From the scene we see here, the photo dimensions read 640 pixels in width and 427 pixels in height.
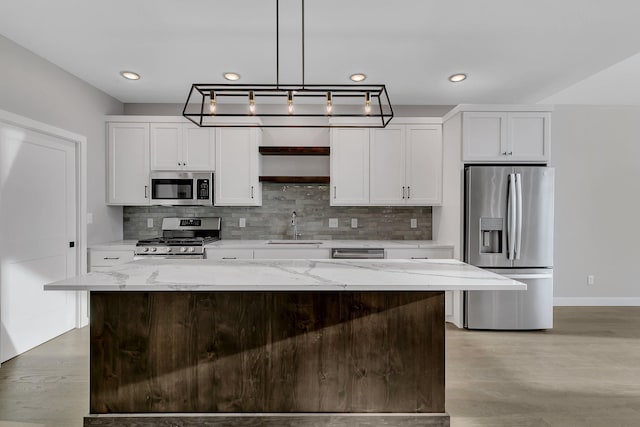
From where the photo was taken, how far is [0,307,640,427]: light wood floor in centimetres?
226

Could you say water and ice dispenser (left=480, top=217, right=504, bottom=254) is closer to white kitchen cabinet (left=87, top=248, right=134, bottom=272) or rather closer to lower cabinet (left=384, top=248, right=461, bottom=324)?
lower cabinet (left=384, top=248, right=461, bottom=324)

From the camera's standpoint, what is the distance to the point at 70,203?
149 inches

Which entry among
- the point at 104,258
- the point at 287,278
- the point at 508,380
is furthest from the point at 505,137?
the point at 104,258

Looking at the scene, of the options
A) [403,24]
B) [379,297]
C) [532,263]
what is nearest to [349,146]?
[403,24]

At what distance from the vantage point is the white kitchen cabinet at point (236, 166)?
439cm

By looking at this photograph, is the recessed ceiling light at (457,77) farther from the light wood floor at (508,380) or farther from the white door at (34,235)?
the white door at (34,235)

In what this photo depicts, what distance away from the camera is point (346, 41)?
3.04 meters

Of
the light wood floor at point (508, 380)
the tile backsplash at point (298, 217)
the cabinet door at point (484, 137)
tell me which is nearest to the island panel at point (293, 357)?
the light wood floor at point (508, 380)

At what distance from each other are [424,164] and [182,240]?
116 inches

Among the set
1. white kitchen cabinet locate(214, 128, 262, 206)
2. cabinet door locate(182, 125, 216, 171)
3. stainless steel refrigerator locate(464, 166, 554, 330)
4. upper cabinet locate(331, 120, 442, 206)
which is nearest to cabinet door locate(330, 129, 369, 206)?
upper cabinet locate(331, 120, 442, 206)

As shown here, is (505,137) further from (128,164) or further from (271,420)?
(128,164)

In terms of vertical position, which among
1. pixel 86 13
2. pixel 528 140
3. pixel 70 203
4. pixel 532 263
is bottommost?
pixel 532 263

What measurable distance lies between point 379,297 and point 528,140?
2.91 m

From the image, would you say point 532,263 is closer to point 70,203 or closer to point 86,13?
point 86,13
